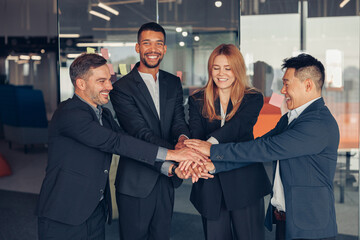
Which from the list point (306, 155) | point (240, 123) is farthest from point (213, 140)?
point (306, 155)

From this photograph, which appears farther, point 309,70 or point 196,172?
point 196,172

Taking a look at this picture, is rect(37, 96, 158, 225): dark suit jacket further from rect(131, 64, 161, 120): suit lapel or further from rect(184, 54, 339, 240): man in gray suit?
rect(184, 54, 339, 240): man in gray suit

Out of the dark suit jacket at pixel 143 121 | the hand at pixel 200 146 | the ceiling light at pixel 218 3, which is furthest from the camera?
the ceiling light at pixel 218 3

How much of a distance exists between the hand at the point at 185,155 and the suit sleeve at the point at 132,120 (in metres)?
0.08

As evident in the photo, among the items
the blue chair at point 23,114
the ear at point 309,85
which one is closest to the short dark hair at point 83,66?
the ear at point 309,85

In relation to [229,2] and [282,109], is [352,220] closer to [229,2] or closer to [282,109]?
[282,109]

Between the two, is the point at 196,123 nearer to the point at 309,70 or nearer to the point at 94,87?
the point at 94,87

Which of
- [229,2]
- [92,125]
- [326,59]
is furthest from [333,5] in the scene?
[92,125]

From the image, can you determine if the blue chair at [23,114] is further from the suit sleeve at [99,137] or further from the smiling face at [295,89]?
the smiling face at [295,89]

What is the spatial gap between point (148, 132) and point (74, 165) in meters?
0.54

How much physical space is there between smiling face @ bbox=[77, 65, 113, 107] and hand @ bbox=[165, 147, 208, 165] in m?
0.55

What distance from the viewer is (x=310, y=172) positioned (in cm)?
180

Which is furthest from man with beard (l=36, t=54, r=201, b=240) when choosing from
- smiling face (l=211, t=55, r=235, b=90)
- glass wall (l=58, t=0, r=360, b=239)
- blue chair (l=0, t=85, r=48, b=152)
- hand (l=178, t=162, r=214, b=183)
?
blue chair (l=0, t=85, r=48, b=152)

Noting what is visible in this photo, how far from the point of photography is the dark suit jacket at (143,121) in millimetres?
2312
